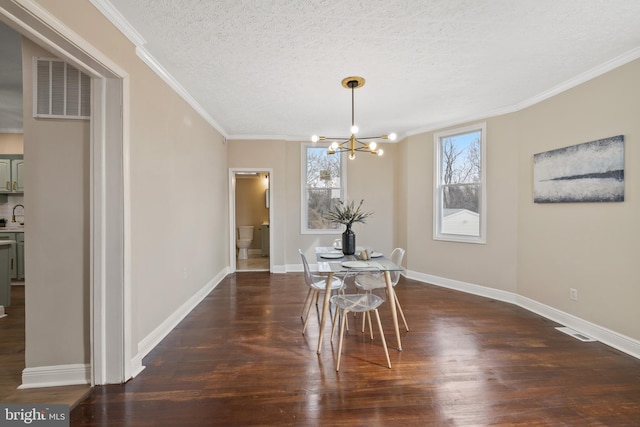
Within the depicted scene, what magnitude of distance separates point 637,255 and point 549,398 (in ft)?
5.35

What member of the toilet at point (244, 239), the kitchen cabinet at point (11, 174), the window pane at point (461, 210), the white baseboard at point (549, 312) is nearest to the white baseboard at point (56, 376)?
the kitchen cabinet at point (11, 174)

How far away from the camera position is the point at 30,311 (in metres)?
1.94

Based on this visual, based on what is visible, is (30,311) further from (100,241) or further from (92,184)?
(92,184)

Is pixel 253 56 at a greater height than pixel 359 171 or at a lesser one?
greater

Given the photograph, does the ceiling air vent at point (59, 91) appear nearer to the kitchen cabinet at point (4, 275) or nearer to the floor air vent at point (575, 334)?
the kitchen cabinet at point (4, 275)

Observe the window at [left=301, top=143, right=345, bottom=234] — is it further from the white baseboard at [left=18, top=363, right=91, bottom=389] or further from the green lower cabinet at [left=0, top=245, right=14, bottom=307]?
the green lower cabinet at [left=0, top=245, right=14, bottom=307]

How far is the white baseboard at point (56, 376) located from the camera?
1948 mm

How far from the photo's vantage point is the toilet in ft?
23.2

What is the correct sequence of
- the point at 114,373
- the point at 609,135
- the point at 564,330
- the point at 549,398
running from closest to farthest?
the point at 549,398 → the point at 114,373 → the point at 609,135 → the point at 564,330

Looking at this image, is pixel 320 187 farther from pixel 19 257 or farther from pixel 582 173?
pixel 19 257

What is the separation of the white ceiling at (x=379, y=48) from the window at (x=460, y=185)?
66 cm

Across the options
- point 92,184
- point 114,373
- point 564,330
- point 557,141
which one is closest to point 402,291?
point 564,330

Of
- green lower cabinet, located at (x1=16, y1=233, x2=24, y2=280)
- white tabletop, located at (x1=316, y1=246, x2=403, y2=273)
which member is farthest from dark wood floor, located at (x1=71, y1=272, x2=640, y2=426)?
green lower cabinet, located at (x1=16, y1=233, x2=24, y2=280)

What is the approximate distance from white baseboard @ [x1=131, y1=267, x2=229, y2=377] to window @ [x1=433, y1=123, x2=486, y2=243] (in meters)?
3.75
